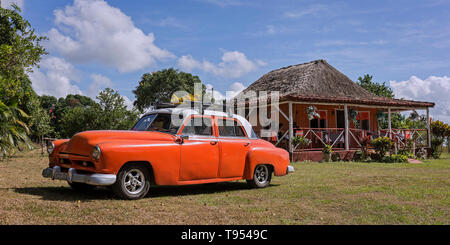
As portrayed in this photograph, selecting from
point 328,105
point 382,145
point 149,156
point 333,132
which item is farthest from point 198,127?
point 328,105

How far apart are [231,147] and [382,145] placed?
11.7 metres

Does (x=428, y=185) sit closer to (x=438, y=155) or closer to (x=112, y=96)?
(x=438, y=155)

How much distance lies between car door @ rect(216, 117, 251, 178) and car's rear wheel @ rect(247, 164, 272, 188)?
49 centimetres

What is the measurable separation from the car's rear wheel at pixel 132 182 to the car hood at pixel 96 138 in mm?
491

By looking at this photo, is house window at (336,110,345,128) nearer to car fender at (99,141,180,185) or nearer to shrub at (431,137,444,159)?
shrub at (431,137,444,159)

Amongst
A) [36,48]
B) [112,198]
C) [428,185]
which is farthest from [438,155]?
[36,48]

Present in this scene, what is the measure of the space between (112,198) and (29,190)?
1.97 meters

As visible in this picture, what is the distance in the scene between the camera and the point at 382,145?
17266 mm

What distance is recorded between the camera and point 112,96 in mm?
22969

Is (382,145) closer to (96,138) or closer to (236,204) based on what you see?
(236,204)

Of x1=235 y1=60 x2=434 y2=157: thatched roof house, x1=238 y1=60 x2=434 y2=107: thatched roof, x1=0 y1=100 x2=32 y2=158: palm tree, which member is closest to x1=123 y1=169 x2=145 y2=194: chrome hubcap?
x1=0 y1=100 x2=32 y2=158: palm tree

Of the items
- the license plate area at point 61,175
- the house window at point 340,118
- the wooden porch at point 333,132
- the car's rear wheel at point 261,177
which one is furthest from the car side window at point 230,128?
the house window at point 340,118

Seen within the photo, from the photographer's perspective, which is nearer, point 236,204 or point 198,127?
point 236,204

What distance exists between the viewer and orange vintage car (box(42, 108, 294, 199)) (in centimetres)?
617
